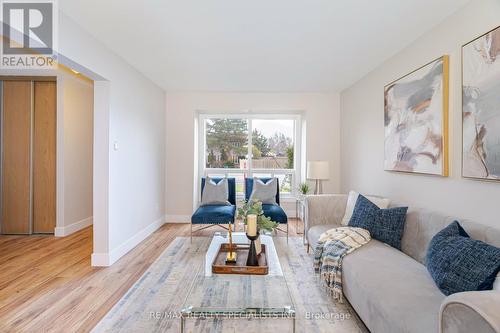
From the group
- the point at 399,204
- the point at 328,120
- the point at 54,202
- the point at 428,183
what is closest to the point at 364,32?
the point at 428,183

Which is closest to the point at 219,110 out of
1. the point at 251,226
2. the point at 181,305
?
the point at 251,226

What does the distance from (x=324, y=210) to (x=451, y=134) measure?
5.12 feet

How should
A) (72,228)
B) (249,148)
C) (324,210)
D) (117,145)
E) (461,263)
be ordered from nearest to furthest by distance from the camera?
(461,263)
(117,145)
(324,210)
(72,228)
(249,148)

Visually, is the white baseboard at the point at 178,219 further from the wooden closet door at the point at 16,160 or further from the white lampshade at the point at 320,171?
the white lampshade at the point at 320,171

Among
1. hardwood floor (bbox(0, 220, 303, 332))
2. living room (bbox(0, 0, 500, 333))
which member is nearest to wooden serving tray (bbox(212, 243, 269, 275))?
living room (bbox(0, 0, 500, 333))

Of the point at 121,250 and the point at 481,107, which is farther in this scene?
the point at 121,250

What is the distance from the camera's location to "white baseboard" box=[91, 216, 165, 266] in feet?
9.73

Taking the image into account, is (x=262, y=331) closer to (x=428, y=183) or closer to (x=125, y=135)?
(x=428, y=183)

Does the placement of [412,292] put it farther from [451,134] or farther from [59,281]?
[59,281]

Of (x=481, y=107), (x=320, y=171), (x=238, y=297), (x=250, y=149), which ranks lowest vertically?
(x=238, y=297)

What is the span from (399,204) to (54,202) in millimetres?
4929

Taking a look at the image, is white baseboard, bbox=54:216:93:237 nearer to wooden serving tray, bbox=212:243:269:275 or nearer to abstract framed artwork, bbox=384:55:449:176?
wooden serving tray, bbox=212:243:269:275

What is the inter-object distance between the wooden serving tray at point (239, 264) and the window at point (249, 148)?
9.52 ft

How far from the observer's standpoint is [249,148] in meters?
5.35
